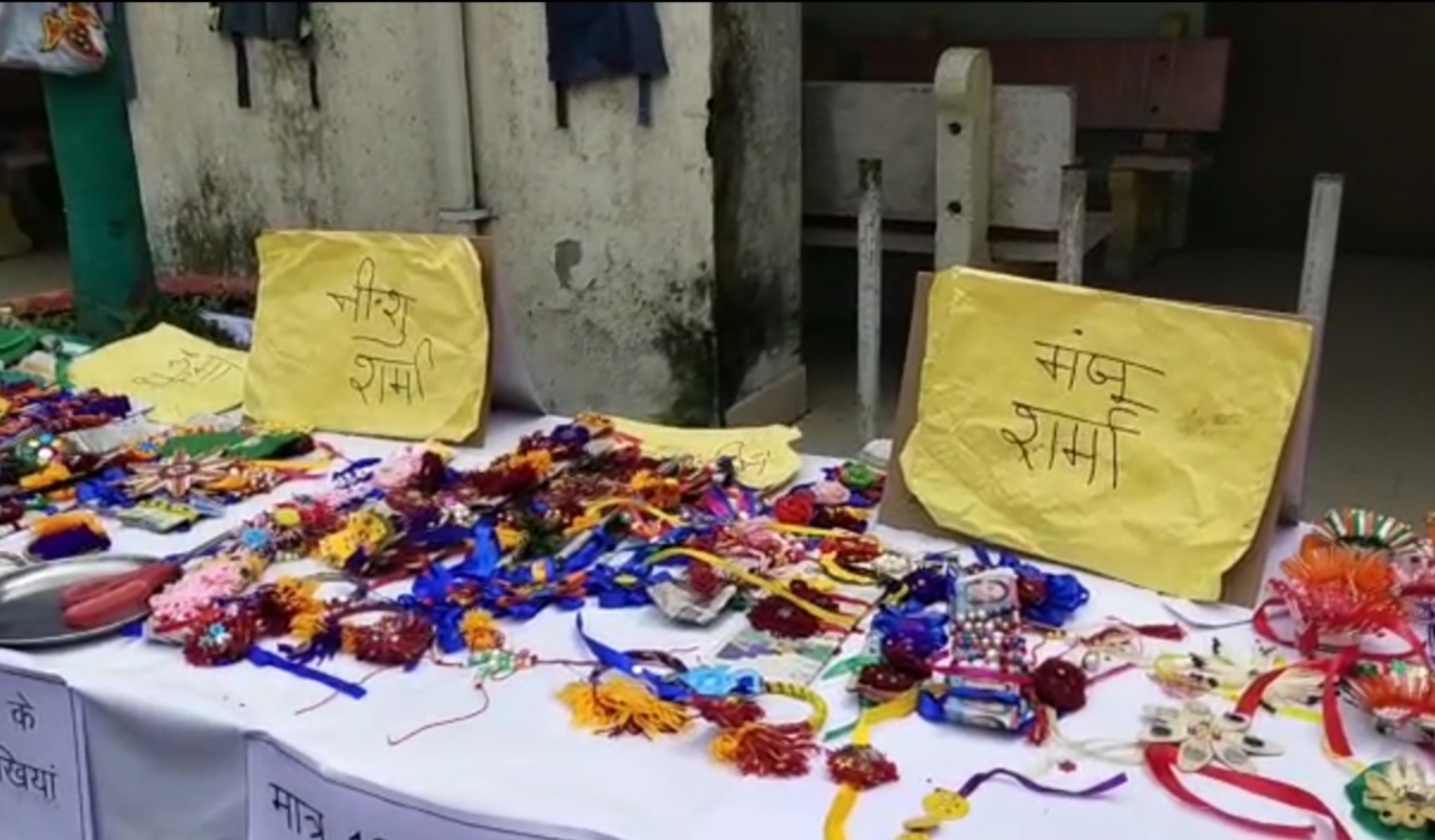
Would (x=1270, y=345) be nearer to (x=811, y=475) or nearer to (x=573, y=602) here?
(x=811, y=475)

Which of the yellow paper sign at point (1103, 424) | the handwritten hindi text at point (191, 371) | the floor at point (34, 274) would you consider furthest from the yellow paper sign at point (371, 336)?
the floor at point (34, 274)

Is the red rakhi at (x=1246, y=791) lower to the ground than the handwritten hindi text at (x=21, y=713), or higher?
higher

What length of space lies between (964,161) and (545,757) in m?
1.75

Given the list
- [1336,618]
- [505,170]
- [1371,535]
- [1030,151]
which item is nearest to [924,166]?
[1030,151]

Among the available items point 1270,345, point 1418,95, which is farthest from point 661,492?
point 1418,95

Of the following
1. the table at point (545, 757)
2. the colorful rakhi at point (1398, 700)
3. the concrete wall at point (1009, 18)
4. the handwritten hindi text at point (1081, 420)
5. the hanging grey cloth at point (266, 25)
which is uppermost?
the concrete wall at point (1009, 18)

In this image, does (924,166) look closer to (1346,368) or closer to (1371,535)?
(1346,368)

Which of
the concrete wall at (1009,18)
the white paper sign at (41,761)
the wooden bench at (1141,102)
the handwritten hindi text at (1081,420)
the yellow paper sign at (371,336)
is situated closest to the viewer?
the white paper sign at (41,761)

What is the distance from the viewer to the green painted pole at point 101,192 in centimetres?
226

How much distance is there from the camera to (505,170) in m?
3.05

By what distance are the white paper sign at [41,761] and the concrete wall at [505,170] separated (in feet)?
6.33

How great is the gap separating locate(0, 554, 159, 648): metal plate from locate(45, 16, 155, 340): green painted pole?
1.17m

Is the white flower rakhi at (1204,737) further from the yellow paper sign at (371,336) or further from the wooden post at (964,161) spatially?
the wooden post at (964,161)

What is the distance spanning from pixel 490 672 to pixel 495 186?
2215 millimetres
